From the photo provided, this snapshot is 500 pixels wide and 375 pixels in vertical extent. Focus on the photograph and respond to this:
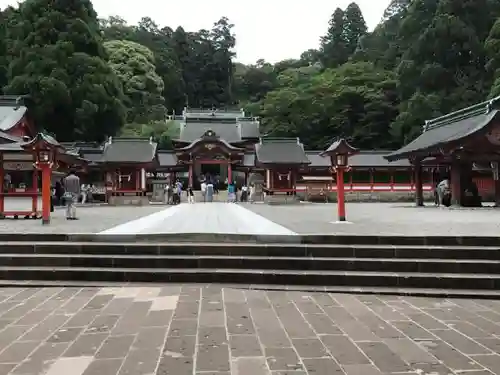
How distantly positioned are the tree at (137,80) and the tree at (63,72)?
35.8 feet

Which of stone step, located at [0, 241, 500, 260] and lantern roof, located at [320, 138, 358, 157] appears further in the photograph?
lantern roof, located at [320, 138, 358, 157]

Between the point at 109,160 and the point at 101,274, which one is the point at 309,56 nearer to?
the point at 109,160

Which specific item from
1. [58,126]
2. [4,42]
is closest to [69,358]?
[58,126]

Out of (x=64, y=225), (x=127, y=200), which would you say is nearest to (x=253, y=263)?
(x=64, y=225)

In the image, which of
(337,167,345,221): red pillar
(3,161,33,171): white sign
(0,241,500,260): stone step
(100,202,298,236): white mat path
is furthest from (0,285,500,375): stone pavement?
(3,161,33,171): white sign

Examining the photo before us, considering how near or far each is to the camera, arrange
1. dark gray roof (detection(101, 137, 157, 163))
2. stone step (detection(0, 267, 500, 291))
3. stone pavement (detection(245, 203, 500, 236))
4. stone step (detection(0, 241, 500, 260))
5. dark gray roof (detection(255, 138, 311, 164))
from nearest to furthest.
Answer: stone step (detection(0, 267, 500, 291))
stone step (detection(0, 241, 500, 260))
stone pavement (detection(245, 203, 500, 236))
dark gray roof (detection(101, 137, 157, 163))
dark gray roof (detection(255, 138, 311, 164))

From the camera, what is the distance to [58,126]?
1508 inches

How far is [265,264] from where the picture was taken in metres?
6.58

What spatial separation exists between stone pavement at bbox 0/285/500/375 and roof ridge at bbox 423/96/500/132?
604 inches

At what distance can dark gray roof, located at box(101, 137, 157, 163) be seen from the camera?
2880cm

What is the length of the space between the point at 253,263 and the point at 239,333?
8.17ft

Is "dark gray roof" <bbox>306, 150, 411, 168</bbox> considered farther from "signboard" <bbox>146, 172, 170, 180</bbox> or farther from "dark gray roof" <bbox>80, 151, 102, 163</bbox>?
"dark gray roof" <bbox>80, 151, 102, 163</bbox>

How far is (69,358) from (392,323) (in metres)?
2.99

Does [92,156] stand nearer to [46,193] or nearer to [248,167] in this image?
[248,167]
